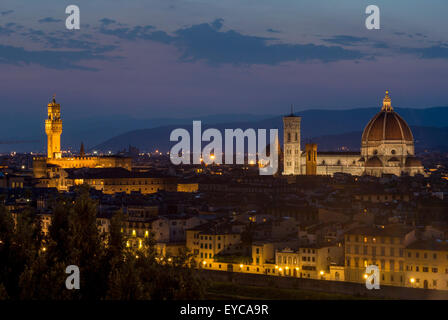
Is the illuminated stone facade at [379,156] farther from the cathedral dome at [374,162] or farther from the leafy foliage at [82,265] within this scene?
the leafy foliage at [82,265]

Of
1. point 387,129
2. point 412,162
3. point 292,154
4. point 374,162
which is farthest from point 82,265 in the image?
point 292,154

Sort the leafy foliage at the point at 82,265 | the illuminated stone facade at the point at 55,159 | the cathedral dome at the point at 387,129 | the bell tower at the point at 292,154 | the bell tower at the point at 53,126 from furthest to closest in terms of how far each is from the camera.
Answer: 1. the bell tower at the point at 292,154
2. the cathedral dome at the point at 387,129
3. the bell tower at the point at 53,126
4. the illuminated stone facade at the point at 55,159
5. the leafy foliage at the point at 82,265

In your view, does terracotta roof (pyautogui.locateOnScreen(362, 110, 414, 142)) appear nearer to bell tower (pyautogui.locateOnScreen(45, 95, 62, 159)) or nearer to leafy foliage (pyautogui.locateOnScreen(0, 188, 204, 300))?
bell tower (pyautogui.locateOnScreen(45, 95, 62, 159))

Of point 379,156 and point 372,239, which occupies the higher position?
point 379,156

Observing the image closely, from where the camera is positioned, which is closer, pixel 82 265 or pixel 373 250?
pixel 82 265

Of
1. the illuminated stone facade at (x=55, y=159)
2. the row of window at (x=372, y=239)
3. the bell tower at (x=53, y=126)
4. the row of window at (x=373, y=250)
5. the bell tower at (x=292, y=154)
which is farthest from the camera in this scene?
the bell tower at (x=292, y=154)

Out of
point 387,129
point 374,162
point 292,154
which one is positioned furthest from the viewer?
point 292,154

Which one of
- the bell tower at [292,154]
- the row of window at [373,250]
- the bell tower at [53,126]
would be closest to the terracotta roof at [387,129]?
the bell tower at [292,154]

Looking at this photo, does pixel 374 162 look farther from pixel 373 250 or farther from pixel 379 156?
pixel 373 250

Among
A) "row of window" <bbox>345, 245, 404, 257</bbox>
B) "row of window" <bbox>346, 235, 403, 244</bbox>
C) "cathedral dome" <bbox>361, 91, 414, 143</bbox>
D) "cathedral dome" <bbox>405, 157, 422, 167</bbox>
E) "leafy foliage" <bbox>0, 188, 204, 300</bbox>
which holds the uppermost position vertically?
"cathedral dome" <bbox>361, 91, 414, 143</bbox>

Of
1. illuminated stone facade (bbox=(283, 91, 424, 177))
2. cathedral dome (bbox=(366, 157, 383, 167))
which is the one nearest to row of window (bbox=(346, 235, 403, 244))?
illuminated stone facade (bbox=(283, 91, 424, 177))

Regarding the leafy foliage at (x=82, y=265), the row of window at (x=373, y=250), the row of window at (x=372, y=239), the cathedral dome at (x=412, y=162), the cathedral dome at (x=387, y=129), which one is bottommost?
the row of window at (x=373, y=250)

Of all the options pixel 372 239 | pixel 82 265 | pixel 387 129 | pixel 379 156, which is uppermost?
pixel 387 129
